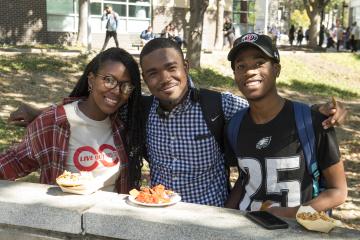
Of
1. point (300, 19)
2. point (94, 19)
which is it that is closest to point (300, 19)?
point (300, 19)

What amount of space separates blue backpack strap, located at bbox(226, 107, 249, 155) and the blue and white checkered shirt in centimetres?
15

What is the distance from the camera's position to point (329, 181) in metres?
2.62

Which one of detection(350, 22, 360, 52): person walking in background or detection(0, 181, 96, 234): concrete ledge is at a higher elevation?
detection(350, 22, 360, 52): person walking in background

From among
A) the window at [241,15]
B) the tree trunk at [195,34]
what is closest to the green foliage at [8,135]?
the tree trunk at [195,34]

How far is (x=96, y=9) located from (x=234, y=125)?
2211 centimetres

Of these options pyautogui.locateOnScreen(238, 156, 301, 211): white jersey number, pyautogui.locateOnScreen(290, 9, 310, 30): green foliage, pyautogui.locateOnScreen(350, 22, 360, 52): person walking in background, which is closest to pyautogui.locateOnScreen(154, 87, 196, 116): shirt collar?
pyautogui.locateOnScreen(238, 156, 301, 211): white jersey number

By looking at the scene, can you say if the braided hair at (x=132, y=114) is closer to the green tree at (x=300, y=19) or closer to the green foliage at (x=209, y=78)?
the green foliage at (x=209, y=78)

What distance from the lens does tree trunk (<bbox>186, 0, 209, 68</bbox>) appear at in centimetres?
1546

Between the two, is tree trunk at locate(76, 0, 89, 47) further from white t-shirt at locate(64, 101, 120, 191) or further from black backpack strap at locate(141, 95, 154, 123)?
white t-shirt at locate(64, 101, 120, 191)

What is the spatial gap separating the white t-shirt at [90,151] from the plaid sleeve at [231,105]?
70cm

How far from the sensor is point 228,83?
14.4 metres

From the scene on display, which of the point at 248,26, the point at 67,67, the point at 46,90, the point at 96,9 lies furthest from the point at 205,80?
the point at 248,26

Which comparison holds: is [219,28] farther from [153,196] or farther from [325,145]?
[153,196]

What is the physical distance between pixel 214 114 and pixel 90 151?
750 mm
